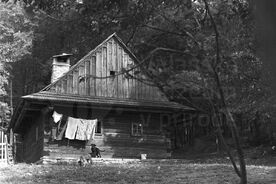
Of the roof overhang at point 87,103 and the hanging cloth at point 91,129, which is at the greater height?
the roof overhang at point 87,103

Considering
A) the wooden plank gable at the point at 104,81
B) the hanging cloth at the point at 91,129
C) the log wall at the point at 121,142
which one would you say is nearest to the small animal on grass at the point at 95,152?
the log wall at the point at 121,142

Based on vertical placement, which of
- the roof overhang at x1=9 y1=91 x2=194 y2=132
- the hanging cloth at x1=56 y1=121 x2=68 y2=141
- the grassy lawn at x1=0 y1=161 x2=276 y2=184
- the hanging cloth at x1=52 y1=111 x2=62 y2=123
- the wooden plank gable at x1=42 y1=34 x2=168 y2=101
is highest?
the wooden plank gable at x1=42 y1=34 x2=168 y2=101

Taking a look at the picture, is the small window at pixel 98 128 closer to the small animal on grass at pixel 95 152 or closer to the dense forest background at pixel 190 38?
the small animal on grass at pixel 95 152

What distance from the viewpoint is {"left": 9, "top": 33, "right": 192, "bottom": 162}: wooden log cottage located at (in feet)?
73.2

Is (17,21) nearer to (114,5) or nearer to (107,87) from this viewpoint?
(107,87)

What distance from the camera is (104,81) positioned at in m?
24.5

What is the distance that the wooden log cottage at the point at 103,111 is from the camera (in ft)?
73.2

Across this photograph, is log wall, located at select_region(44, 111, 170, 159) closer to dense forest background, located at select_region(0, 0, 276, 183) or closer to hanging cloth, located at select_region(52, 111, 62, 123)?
hanging cloth, located at select_region(52, 111, 62, 123)

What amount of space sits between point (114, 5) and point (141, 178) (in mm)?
9782

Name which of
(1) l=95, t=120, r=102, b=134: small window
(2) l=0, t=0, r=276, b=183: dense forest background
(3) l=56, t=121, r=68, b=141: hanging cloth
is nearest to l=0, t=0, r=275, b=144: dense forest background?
Result: (2) l=0, t=0, r=276, b=183: dense forest background

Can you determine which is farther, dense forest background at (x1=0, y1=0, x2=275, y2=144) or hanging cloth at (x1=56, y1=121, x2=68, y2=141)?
hanging cloth at (x1=56, y1=121, x2=68, y2=141)

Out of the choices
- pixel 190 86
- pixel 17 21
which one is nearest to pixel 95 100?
pixel 190 86

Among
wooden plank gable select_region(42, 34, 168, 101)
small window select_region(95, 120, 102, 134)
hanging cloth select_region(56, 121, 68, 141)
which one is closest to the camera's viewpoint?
hanging cloth select_region(56, 121, 68, 141)

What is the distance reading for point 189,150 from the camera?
39281 millimetres
